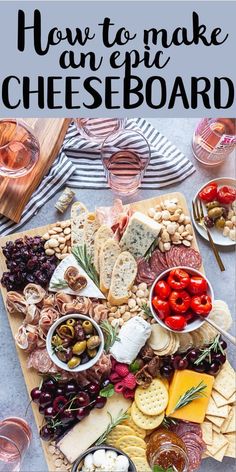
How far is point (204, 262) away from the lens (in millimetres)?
2328

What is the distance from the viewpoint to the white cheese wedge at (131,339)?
7.00ft

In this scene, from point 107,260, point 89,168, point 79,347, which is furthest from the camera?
point 89,168

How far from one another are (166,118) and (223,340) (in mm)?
739

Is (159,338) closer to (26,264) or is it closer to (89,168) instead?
(26,264)

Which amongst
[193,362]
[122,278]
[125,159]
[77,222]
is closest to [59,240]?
[77,222]

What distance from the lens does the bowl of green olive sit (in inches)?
82.1

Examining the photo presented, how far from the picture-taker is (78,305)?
7.03ft

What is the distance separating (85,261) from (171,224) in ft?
0.95

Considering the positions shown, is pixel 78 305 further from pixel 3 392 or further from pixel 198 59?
pixel 198 59

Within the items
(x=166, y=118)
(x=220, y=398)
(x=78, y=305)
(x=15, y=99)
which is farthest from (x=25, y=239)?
(x=220, y=398)

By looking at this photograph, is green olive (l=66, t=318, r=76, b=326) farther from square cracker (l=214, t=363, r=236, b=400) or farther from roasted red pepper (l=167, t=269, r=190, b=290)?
square cracker (l=214, t=363, r=236, b=400)

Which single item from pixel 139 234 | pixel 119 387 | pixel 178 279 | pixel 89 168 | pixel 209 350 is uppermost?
pixel 89 168

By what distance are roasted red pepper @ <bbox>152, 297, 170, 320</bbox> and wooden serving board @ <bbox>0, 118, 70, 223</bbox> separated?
50 centimetres

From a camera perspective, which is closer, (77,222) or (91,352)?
(91,352)
